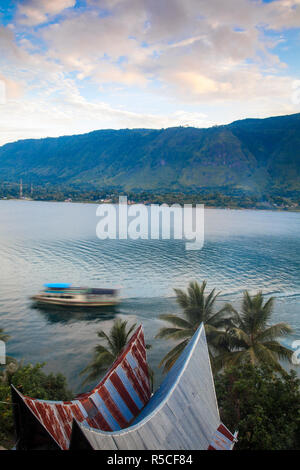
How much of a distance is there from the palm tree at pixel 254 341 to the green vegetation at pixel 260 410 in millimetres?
2731

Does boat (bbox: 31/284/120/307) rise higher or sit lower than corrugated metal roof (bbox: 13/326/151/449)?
lower

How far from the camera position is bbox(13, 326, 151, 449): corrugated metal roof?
1251 cm

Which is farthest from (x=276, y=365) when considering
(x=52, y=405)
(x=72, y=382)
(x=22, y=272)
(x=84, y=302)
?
(x=22, y=272)

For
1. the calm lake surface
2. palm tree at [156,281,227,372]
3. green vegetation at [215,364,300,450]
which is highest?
palm tree at [156,281,227,372]

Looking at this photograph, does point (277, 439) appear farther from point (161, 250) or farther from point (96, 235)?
point (96, 235)

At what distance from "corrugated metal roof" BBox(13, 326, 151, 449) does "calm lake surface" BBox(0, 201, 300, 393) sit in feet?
40.8

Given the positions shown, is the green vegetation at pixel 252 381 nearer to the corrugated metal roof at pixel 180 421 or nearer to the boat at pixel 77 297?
the corrugated metal roof at pixel 180 421

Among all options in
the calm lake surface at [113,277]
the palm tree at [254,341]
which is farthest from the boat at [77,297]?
the palm tree at [254,341]

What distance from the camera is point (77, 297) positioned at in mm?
47125

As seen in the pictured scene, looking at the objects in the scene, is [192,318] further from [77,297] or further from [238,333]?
[77,297]

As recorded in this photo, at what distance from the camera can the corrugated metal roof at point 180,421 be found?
37.5ft

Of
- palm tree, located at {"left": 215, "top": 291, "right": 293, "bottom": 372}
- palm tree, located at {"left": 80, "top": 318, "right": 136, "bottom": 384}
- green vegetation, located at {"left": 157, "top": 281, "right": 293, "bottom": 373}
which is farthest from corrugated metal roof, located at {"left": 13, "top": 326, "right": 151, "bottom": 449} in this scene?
palm tree, located at {"left": 215, "top": 291, "right": 293, "bottom": 372}

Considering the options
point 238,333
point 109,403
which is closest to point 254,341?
point 238,333

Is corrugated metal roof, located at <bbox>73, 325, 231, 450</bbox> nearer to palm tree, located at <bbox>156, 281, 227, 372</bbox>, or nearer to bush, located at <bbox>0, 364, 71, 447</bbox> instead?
bush, located at <bbox>0, 364, 71, 447</bbox>
